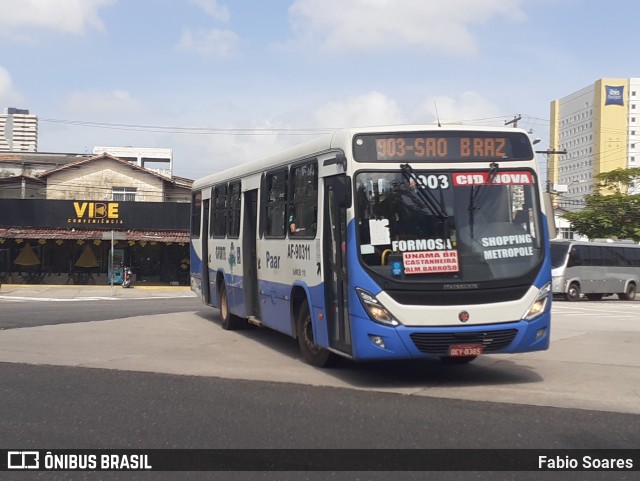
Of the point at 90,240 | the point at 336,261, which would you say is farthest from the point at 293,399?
→ the point at 90,240

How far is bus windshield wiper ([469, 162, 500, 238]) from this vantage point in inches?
347

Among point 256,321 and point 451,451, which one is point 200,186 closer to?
point 256,321

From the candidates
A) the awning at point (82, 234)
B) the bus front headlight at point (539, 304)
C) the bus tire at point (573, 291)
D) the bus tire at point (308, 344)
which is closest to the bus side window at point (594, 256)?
the bus tire at point (573, 291)

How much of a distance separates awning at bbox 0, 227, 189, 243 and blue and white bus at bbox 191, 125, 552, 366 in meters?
29.0

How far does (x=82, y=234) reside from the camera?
37.8 m

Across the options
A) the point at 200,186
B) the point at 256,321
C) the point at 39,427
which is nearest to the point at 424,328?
the point at 39,427

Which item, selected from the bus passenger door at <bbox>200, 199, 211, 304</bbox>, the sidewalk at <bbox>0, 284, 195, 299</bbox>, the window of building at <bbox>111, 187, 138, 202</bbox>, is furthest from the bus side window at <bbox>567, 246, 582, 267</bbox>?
the window of building at <bbox>111, 187, 138, 202</bbox>

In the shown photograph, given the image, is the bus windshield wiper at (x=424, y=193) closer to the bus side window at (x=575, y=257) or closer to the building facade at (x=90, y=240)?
the bus side window at (x=575, y=257)

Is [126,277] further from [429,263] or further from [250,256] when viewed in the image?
[429,263]

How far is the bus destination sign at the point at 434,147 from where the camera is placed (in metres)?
9.00

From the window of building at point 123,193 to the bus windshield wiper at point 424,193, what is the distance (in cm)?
3718

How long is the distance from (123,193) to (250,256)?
32745mm
